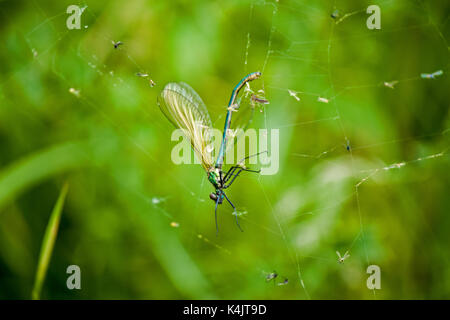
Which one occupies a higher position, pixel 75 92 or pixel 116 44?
pixel 116 44

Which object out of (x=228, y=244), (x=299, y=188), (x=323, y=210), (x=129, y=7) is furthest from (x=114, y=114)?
(x=323, y=210)

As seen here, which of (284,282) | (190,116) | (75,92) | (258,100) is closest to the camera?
(190,116)

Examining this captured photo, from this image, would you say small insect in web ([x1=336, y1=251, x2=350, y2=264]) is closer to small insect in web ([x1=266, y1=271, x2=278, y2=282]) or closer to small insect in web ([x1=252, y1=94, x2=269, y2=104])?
small insect in web ([x1=266, y1=271, x2=278, y2=282])

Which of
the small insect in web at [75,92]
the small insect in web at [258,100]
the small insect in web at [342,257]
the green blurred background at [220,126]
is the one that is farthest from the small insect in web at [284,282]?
the small insect in web at [75,92]

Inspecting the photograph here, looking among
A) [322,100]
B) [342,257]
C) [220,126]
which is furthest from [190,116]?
[342,257]

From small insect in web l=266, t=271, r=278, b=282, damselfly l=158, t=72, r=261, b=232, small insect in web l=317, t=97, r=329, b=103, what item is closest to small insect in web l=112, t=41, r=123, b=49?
damselfly l=158, t=72, r=261, b=232

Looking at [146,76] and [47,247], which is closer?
[47,247]

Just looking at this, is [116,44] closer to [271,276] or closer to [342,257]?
[271,276]
